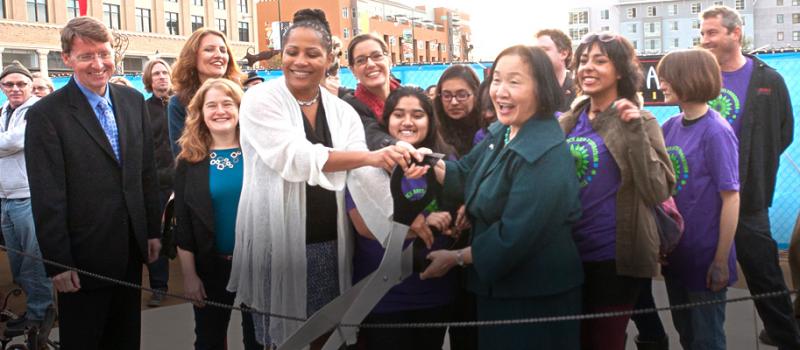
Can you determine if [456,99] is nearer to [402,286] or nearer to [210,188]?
[402,286]

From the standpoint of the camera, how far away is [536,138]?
135 cm

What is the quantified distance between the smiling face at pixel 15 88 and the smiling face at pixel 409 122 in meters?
2.56

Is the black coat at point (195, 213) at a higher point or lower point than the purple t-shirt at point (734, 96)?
lower

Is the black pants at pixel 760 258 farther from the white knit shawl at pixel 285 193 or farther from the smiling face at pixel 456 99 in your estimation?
the white knit shawl at pixel 285 193

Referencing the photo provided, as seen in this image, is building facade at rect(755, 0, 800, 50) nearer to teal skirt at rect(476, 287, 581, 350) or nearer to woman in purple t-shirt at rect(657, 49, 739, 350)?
woman in purple t-shirt at rect(657, 49, 739, 350)

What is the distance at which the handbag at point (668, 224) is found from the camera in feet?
4.85

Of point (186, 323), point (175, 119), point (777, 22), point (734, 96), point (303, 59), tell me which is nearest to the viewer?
point (303, 59)

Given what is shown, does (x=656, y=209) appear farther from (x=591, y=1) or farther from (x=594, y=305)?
(x=591, y=1)

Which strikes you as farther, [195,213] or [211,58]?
[211,58]

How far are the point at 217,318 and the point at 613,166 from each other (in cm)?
125

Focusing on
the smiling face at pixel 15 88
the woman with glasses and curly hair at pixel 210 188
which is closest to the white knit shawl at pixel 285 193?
the woman with glasses and curly hair at pixel 210 188

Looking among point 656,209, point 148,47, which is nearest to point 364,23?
point 656,209

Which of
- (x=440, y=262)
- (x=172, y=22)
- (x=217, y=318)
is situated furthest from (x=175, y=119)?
(x=172, y=22)

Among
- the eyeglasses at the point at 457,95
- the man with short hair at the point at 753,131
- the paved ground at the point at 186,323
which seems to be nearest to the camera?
the eyeglasses at the point at 457,95
